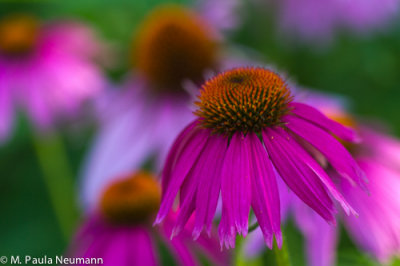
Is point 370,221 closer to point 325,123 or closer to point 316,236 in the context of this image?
point 316,236

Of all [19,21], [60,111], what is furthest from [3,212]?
[19,21]

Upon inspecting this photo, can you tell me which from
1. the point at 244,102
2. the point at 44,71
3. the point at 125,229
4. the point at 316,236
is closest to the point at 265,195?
the point at 244,102

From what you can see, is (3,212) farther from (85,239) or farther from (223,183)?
(223,183)

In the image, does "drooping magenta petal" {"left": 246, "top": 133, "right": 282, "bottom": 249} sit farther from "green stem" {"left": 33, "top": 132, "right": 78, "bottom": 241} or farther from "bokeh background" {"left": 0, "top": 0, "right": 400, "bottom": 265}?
"bokeh background" {"left": 0, "top": 0, "right": 400, "bottom": 265}

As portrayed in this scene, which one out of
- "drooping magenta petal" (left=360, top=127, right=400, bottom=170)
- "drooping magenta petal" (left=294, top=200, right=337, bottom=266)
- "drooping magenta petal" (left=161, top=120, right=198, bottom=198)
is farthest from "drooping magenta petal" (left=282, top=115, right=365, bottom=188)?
"drooping magenta petal" (left=360, top=127, right=400, bottom=170)

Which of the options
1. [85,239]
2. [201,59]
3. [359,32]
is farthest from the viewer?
[359,32]

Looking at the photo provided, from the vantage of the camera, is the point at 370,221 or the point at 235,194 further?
the point at 370,221

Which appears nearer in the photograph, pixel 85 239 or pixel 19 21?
pixel 85 239
